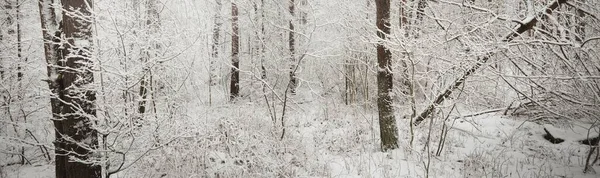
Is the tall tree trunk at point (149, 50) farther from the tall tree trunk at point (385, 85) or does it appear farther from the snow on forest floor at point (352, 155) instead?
the tall tree trunk at point (385, 85)

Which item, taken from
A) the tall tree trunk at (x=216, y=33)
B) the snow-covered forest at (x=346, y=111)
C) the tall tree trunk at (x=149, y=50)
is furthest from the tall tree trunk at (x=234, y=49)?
the tall tree trunk at (x=149, y=50)

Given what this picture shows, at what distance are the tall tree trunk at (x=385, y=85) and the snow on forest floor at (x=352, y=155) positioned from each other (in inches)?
11.6

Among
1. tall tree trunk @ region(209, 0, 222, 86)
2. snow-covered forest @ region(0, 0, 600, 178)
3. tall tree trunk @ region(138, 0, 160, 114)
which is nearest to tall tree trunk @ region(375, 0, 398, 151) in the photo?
snow-covered forest @ region(0, 0, 600, 178)

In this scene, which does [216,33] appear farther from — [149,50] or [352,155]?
[352,155]

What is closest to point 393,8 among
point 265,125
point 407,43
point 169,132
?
point 407,43

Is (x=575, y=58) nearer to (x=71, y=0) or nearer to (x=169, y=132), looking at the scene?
(x=169, y=132)

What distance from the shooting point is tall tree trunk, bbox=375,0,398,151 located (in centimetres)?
548

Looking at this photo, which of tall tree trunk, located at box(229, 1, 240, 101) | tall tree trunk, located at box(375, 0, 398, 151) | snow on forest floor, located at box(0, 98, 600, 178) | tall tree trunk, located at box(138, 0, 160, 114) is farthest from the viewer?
tall tree trunk, located at box(229, 1, 240, 101)

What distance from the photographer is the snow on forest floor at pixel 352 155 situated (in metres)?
5.02

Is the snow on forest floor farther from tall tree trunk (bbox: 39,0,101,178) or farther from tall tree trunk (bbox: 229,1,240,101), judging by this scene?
tall tree trunk (bbox: 229,1,240,101)

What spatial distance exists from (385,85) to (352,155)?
153cm

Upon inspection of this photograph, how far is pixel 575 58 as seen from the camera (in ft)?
12.8

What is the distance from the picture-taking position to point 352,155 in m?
5.87

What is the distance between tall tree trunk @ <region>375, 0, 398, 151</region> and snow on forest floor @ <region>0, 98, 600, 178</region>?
30cm
